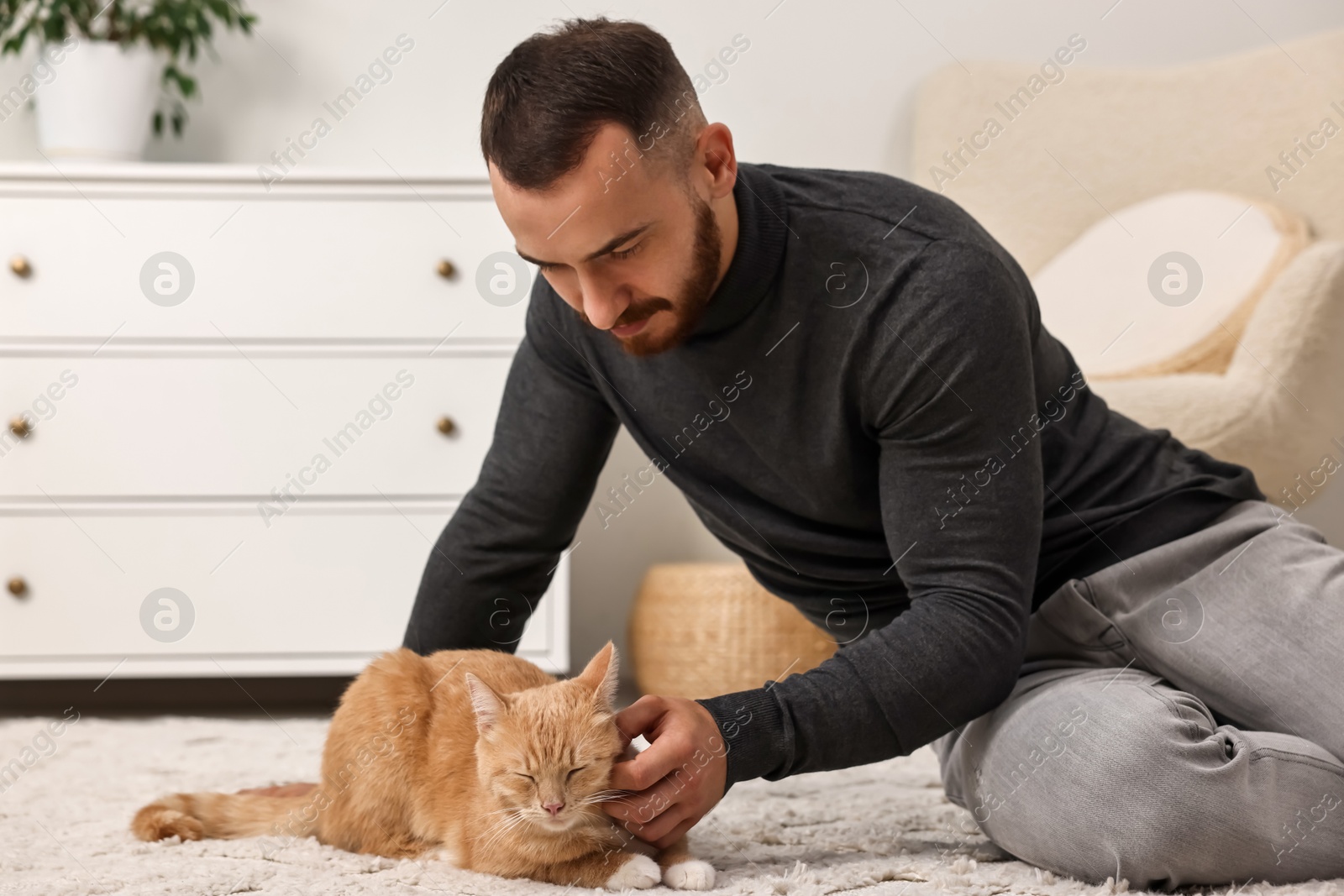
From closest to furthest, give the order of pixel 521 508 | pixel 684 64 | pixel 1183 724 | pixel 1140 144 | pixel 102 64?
pixel 1183 724, pixel 521 508, pixel 102 64, pixel 1140 144, pixel 684 64

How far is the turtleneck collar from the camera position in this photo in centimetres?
116

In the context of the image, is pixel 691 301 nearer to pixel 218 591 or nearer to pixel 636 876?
pixel 636 876

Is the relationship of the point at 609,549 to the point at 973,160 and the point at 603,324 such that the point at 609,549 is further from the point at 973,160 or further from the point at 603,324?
the point at 603,324

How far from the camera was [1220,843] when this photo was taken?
1.02 meters

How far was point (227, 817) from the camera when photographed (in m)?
1.23

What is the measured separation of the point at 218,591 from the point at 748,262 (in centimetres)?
148

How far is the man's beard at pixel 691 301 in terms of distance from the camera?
110 centimetres

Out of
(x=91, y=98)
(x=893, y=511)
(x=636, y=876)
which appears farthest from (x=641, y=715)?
(x=91, y=98)

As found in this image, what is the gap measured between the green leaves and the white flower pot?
5cm

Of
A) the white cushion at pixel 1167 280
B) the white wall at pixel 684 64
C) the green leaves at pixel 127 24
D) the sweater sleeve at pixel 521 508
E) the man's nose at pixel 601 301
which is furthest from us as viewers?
the white wall at pixel 684 64

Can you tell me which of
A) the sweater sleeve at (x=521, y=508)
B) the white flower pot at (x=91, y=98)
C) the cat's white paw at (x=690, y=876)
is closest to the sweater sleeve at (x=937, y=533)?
the cat's white paw at (x=690, y=876)

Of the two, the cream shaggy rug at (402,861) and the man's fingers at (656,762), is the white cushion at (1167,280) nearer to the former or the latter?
the cream shaggy rug at (402,861)

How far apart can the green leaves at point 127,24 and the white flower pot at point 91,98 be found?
0.17 ft

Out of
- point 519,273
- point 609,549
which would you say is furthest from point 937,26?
point 609,549
